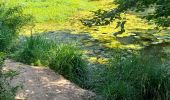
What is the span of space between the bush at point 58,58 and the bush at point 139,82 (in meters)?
0.99

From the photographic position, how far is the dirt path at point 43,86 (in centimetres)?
843

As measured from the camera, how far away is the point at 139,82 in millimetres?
8602

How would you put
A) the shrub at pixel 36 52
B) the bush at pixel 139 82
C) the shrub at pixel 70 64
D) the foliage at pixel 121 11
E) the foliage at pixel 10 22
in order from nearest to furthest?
the foliage at pixel 121 11 → the bush at pixel 139 82 → the shrub at pixel 70 64 → the shrub at pixel 36 52 → the foliage at pixel 10 22

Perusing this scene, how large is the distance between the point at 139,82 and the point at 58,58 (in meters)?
2.15

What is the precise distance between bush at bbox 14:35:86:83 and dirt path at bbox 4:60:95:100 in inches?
8.9

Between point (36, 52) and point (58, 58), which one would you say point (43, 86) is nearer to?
point (58, 58)

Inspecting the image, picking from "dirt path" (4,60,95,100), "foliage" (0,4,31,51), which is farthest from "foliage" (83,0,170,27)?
"foliage" (0,4,31,51)

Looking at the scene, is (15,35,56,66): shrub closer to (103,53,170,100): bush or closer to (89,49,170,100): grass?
(89,49,170,100): grass

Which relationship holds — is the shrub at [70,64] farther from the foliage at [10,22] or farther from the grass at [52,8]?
the grass at [52,8]

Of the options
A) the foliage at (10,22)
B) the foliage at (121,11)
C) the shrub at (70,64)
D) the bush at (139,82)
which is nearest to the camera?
the foliage at (121,11)

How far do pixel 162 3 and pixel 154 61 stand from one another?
2.51 m

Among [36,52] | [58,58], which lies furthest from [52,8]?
[58,58]

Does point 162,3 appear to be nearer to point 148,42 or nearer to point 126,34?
point 148,42

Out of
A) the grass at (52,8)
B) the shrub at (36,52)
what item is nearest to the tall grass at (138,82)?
the shrub at (36,52)
